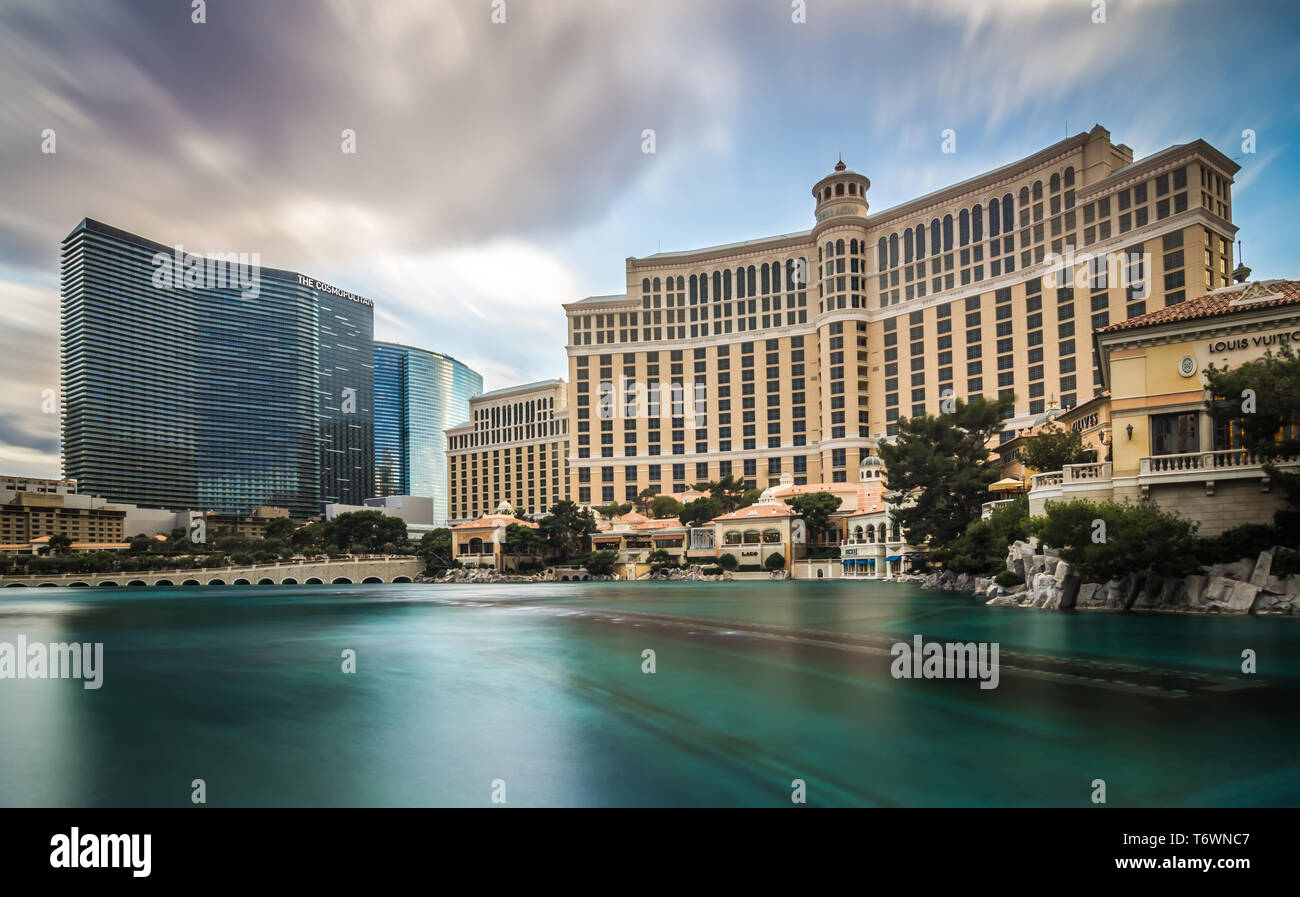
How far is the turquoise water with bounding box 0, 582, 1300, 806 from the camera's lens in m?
8.37

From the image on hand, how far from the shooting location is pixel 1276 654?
15.2 m

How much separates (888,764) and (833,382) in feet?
308

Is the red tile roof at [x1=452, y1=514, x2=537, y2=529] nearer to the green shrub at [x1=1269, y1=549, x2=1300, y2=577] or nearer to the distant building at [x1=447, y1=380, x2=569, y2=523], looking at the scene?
the distant building at [x1=447, y1=380, x2=569, y2=523]

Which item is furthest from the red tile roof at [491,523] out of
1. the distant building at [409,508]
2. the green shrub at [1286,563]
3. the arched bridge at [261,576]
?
the green shrub at [1286,563]

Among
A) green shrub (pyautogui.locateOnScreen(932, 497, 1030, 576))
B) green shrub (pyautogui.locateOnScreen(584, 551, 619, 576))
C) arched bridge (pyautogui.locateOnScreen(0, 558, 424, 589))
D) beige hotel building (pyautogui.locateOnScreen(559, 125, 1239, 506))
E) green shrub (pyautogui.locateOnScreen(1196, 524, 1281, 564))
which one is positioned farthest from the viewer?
green shrub (pyautogui.locateOnScreen(584, 551, 619, 576))

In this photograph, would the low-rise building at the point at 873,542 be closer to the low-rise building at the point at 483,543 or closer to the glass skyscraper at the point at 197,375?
the low-rise building at the point at 483,543

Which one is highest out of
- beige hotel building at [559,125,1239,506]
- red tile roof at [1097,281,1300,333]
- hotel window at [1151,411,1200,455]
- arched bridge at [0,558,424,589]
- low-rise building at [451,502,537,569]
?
beige hotel building at [559,125,1239,506]

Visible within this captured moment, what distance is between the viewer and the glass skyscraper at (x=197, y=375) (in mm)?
110062

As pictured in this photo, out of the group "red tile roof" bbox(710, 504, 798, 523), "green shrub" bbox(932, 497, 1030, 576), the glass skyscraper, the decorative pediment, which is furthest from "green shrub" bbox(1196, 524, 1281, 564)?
the glass skyscraper

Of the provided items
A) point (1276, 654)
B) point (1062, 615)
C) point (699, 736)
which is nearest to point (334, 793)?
point (699, 736)

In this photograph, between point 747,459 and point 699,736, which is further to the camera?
point 747,459

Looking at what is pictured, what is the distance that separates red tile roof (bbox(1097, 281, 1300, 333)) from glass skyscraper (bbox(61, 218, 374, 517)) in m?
98.8

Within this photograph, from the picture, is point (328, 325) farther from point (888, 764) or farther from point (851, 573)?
point (888, 764)

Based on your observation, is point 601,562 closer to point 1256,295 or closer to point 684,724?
point 1256,295
